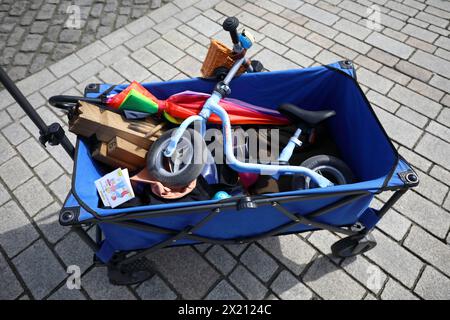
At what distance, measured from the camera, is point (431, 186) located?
2830mm

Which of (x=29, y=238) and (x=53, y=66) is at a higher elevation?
(x=53, y=66)

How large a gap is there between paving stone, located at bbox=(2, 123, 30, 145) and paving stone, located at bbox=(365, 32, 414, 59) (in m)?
4.46

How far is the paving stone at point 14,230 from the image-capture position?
8.81 ft

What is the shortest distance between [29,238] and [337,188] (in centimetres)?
266

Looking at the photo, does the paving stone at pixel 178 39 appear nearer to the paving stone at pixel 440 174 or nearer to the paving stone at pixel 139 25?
the paving stone at pixel 139 25

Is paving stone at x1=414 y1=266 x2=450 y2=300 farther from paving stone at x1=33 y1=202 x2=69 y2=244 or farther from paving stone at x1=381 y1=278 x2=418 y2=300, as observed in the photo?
paving stone at x1=33 y1=202 x2=69 y2=244

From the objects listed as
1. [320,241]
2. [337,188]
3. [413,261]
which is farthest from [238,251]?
[413,261]

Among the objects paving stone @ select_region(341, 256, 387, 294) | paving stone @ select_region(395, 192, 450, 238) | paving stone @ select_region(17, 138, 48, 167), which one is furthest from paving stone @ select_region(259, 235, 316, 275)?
paving stone @ select_region(17, 138, 48, 167)

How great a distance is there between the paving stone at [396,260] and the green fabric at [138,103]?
2125 mm

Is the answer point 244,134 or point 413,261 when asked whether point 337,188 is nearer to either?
point 244,134

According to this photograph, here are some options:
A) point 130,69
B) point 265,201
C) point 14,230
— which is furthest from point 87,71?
point 265,201

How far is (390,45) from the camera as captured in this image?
400cm

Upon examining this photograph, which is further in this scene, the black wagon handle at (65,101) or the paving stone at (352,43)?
the paving stone at (352,43)

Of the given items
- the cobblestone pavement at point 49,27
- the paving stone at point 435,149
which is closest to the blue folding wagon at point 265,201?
the paving stone at point 435,149
